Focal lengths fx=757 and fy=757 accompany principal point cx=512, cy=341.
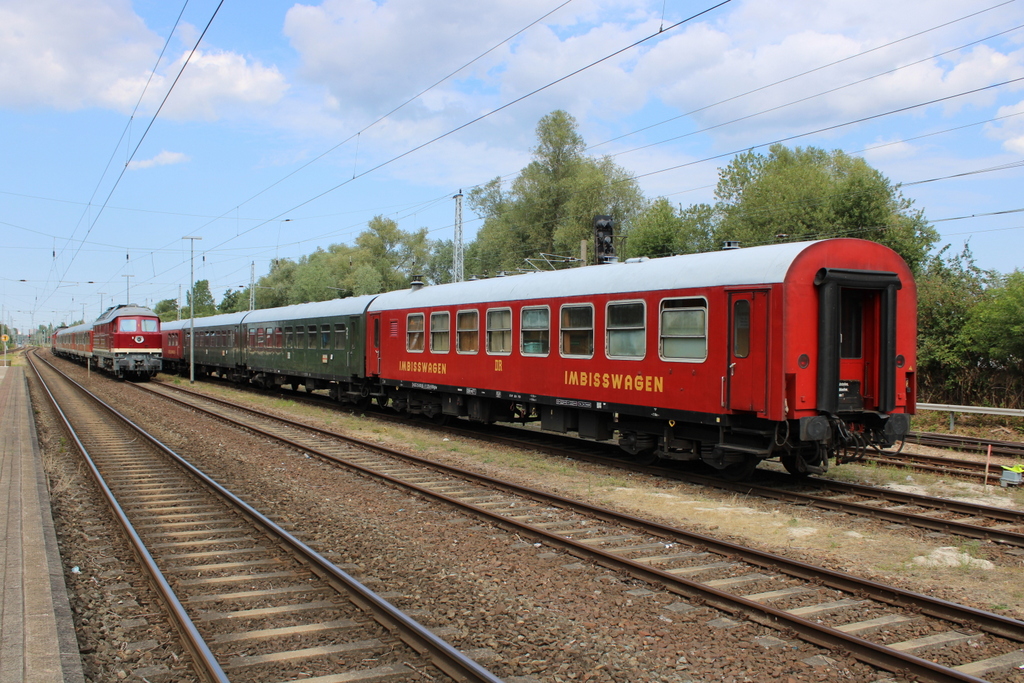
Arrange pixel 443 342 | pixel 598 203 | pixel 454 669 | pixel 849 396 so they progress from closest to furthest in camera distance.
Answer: pixel 454 669 < pixel 849 396 < pixel 443 342 < pixel 598 203

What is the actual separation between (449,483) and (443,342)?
648 centimetres

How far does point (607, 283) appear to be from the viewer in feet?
39.5

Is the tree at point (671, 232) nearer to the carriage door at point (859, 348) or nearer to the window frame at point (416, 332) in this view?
the window frame at point (416, 332)

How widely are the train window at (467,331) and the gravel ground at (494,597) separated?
532 cm

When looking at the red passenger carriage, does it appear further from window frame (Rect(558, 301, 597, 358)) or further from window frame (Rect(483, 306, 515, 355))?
window frame (Rect(558, 301, 597, 358))

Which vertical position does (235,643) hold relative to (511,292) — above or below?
below

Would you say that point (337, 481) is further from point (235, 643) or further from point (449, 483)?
point (235, 643)

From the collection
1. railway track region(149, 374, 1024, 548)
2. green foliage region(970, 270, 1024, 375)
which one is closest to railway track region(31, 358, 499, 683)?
railway track region(149, 374, 1024, 548)

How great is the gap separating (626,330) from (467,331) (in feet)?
16.9

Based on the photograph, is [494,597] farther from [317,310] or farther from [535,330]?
[317,310]

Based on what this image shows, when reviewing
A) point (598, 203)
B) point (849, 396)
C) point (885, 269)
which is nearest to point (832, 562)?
point (849, 396)

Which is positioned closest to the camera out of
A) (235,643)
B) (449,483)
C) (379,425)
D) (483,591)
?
(235,643)

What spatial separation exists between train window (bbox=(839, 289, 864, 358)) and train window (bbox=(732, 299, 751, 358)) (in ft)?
4.51

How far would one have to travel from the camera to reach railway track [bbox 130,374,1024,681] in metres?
4.78
